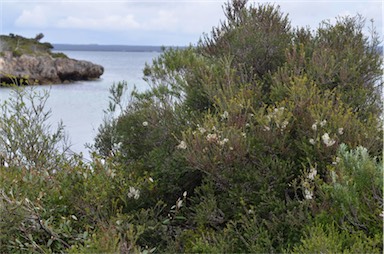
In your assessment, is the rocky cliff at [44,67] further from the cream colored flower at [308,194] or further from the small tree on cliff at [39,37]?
the cream colored flower at [308,194]

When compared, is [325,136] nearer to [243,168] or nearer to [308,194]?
[308,194]

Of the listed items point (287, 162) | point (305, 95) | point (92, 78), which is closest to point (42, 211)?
point (287, 162)

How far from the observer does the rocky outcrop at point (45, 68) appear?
30.3 metres

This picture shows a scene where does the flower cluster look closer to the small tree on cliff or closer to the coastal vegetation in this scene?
the coastal vegetation

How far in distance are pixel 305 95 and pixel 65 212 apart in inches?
81.1

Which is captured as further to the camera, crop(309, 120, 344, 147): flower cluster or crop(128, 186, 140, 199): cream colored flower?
crop(128, 186, 140, 199): cream colored flower

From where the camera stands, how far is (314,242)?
2.63m

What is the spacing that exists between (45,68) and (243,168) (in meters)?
29.7

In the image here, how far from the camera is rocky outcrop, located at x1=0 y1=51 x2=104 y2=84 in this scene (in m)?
30.3

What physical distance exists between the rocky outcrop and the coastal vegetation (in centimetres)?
2593

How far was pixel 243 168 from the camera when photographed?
3639 mm

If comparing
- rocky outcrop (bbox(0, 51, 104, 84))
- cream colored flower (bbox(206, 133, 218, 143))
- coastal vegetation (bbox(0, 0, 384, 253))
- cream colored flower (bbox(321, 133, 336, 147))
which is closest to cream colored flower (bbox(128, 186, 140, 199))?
coastal vegetation (bbox(0, 0, 384, 253))

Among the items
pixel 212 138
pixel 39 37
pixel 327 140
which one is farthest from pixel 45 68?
pixel 327 140

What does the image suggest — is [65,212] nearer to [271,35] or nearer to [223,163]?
[223,163]
